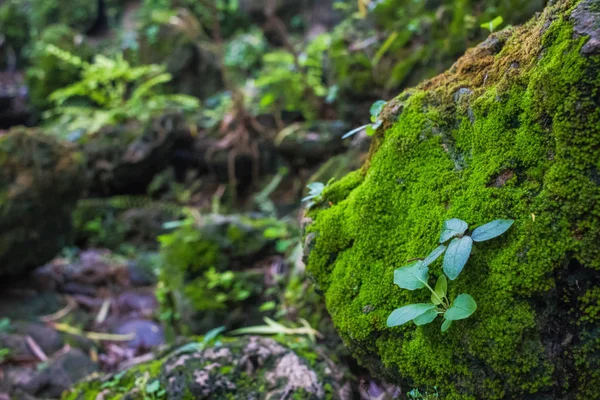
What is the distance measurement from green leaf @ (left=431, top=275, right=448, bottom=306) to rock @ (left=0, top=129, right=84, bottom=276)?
457cm

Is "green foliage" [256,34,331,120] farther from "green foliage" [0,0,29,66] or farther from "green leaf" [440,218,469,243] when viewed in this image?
"green foliage" [0,0,29,66]

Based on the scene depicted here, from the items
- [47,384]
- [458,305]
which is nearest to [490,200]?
[458,305]

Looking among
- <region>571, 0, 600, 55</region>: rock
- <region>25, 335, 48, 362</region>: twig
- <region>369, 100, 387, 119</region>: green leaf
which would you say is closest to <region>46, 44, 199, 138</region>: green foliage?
<region>25, 335, 48, 362</region>: twig

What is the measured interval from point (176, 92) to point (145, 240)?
367 centimetres

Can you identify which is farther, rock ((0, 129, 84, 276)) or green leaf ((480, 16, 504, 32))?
rock ((0, 129, 84, 276))

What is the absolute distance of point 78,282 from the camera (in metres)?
5.57

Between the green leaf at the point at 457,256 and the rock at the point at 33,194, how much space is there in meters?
4.62

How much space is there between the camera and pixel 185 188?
7.11 metres

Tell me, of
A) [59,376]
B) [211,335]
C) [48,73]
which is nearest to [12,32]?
[48,73]

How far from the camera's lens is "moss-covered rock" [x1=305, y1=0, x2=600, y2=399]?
1.27 metres

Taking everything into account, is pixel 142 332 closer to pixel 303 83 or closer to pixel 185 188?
pixel 185 188

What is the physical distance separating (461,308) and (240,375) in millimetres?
1251

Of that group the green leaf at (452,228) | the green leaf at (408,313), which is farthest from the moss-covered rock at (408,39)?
the green leaf at (408,313)

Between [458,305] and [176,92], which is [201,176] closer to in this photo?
[176,92]
